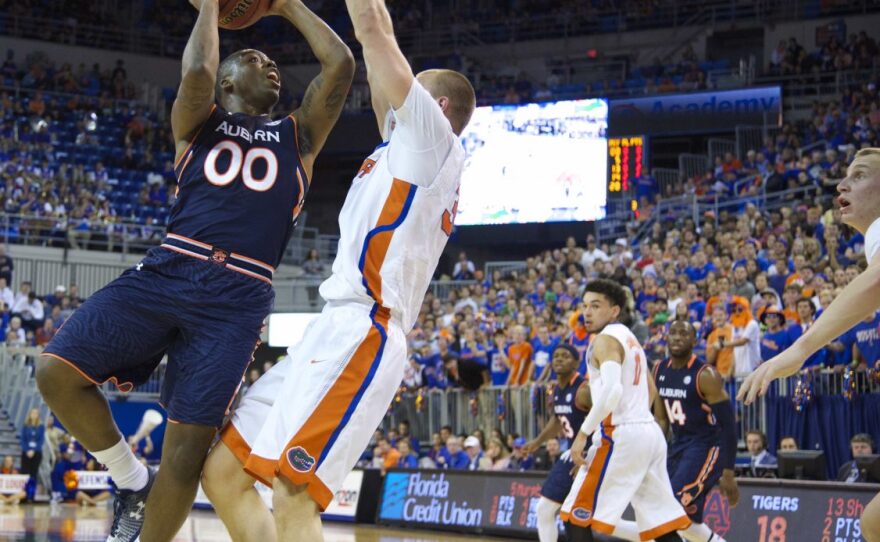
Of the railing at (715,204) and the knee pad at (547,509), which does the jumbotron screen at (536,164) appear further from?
the knee pad at (547,509)

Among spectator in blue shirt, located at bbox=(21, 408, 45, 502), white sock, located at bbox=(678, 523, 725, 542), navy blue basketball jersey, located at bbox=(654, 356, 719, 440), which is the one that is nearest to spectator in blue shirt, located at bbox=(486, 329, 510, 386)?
navy blue basketball jersey, located at bbox=(654, 356, 719, 440)

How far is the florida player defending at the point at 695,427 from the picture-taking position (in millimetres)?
9508

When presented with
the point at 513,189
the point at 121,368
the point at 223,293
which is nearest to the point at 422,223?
the point at 223,293

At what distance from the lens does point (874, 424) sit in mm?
12852

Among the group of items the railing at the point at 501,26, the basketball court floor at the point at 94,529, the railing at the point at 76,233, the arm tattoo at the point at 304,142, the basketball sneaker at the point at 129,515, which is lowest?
the basketball court floor at the point at 94,529

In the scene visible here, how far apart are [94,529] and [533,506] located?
16.0 feet

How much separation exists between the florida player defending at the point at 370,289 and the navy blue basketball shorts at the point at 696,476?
18.2ft

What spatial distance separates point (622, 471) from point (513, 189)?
1958cm

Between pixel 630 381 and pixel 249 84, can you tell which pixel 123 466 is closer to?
pixel 249 84

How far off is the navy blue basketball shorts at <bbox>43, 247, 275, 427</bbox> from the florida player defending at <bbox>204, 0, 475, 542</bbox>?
53 centimetres

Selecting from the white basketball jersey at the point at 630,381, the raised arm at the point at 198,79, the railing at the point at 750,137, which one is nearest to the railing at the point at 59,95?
the railing at the point at 750,137

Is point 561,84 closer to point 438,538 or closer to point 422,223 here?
point 438,538

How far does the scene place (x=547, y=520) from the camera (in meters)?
9.66

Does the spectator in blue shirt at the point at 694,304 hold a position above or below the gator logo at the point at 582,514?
above
